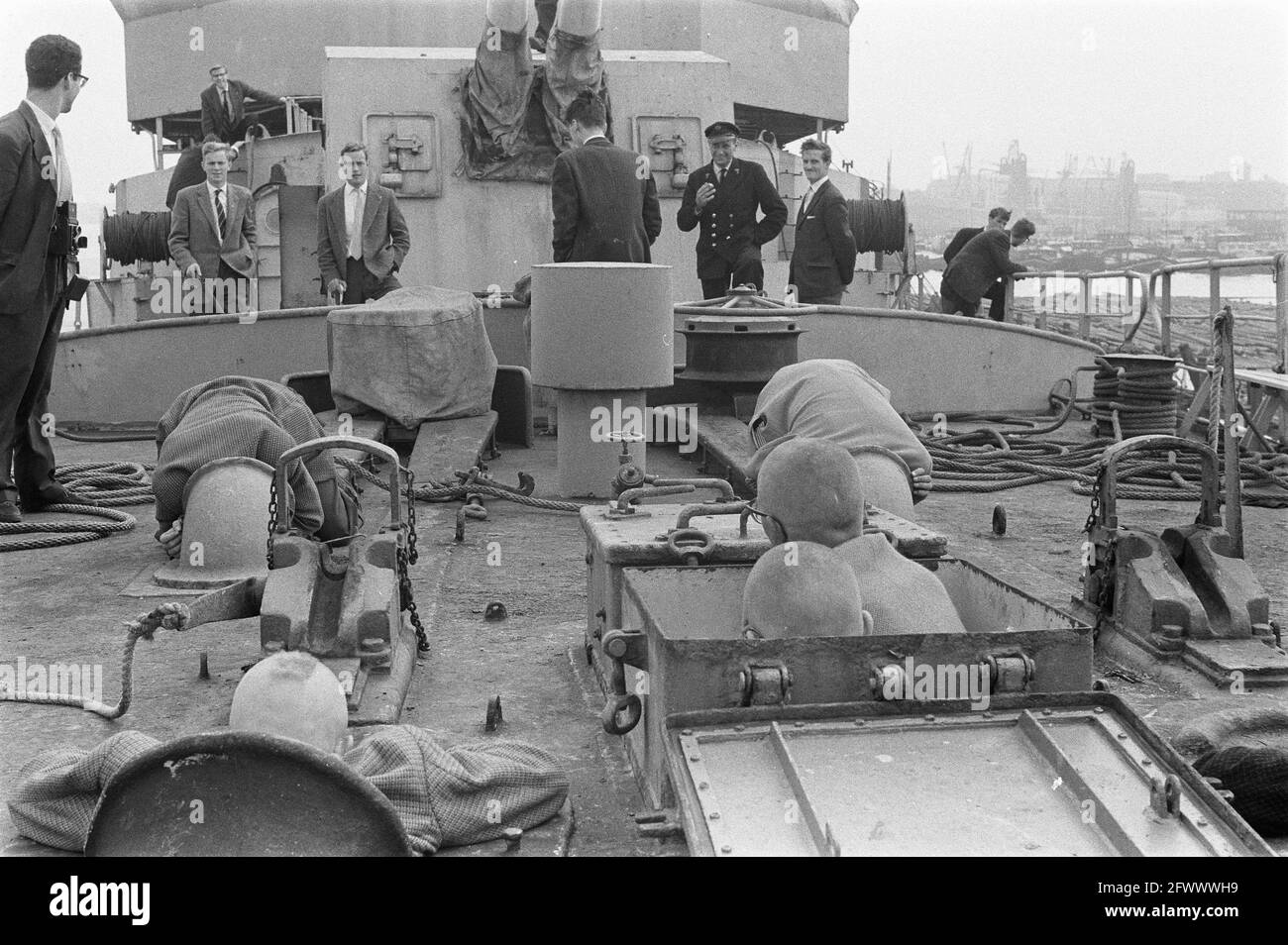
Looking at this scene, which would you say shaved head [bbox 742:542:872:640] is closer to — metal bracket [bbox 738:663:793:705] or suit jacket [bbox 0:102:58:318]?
metal bracket [bbox 738:663:793:705]

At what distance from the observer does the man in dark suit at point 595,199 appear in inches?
357

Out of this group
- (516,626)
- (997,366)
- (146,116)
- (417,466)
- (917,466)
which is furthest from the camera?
(146,116)

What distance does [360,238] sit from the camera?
10.1m

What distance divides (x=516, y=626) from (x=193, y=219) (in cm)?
654

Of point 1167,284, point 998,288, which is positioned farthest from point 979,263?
point 1167,284

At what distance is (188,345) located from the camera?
10383 millimetres

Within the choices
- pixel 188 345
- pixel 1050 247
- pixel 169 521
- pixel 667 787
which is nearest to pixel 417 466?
pixel 169 521

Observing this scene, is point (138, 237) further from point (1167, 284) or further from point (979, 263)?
point (1167, 284)

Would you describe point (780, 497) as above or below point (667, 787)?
above

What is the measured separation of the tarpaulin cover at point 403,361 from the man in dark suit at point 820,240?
336 cm

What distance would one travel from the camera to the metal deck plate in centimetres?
271

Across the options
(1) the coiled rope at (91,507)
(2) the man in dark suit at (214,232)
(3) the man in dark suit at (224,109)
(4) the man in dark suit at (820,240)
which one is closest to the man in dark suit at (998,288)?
(4) the man in dark suit at (820,240)

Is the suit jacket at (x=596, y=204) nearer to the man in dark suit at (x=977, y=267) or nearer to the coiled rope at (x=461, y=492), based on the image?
the coiled rope at (x=461, y=492)
